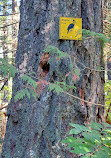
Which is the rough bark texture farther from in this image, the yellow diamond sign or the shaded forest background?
the shaded forest background

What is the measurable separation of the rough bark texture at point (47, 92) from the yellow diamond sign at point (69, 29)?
5 centimetres

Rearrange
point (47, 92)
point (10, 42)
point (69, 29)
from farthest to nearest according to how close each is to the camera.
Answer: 1. point (10, 42)
2. point (69, 29)
3. point (47, 92)

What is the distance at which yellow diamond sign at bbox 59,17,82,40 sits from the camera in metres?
2.24

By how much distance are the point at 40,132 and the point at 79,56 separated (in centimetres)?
110

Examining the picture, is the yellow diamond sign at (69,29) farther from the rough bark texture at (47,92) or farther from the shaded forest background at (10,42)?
the shaded forest background at (10,42)

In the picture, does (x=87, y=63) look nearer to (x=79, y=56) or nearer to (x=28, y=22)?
(x=79, y=56)

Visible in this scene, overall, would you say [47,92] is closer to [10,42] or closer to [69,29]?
[69,29]

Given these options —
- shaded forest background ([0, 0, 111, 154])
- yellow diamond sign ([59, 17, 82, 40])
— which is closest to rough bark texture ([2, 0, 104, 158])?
yellow diamond sign ([59, 17, 82, 40])

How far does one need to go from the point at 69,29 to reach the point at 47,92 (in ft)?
2.81

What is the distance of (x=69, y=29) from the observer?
7.39 ft

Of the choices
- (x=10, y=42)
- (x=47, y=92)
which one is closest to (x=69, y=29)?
(x=47, y=92)

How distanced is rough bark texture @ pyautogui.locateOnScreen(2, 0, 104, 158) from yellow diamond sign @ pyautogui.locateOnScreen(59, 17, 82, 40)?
5cm

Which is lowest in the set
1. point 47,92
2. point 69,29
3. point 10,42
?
point 47,92

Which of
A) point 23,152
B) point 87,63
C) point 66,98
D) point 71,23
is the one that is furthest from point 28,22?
point 23,152
